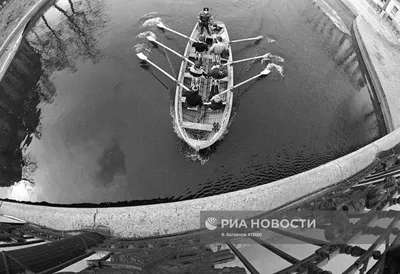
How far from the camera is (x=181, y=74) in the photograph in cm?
1655

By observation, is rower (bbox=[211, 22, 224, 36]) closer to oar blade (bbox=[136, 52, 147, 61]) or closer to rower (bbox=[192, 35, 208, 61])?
rower (bbox=[192, 35, 208, 61])

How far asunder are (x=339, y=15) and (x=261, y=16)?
258 inches

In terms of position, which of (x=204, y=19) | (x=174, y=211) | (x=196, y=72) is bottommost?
(x=174, y=211)

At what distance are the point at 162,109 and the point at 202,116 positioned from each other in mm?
2580

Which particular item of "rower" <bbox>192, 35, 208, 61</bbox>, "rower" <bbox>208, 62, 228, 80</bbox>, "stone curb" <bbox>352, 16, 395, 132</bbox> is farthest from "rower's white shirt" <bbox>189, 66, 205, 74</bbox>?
"stone curb" <bbox>352, 16, 395, 132</bbox>

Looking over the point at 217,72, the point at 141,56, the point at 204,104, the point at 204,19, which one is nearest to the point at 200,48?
the point at 204,19

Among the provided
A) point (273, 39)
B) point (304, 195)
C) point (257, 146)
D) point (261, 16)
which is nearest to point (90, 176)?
point (257, 146)

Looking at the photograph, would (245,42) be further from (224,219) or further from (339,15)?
(224,219)

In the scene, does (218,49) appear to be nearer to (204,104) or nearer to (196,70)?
(196,70)

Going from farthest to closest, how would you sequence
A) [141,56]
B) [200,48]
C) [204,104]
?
[141,56]
[200,48]
[204,104]

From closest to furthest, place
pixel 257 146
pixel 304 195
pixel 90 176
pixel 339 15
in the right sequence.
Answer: pixel 304 195
pixel 90 176
pixel 257 146
pixel 339 15

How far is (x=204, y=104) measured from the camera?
15.1 metres

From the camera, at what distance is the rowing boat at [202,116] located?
1387 centimetres

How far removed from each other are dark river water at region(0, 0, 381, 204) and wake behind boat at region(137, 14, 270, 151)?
40.5 inches
